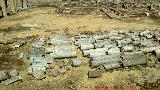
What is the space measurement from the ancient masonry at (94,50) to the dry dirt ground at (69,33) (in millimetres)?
331

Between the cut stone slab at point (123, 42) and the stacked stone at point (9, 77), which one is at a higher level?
the cut stone slab at point (123, 42)

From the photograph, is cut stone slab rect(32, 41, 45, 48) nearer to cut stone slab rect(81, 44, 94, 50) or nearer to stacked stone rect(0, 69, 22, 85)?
cut stone slab rect(81, 44, 94, 50)

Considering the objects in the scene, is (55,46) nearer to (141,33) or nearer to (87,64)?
(87,64)

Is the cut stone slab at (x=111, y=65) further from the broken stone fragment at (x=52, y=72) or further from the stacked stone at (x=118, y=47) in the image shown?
the broken stone fragment at (x=52, y=72)

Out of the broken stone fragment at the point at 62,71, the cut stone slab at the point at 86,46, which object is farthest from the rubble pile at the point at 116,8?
the broken stone fragment at the point at 62,71

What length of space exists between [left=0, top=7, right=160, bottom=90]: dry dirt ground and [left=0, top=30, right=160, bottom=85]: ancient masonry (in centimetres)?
33

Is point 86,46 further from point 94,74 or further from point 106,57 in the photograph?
point 94,74

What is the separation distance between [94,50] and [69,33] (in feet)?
12.6

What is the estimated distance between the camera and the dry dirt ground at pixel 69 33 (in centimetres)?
1064

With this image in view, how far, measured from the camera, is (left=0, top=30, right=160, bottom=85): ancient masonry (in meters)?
11.6

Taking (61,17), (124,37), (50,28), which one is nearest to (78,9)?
(61,17)

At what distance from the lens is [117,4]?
76.3 ft

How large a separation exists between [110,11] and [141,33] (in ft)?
21.8

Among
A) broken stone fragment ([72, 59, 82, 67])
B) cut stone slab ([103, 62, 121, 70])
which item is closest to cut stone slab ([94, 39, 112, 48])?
broken stone fragment ([72, 59, 82, 67])
